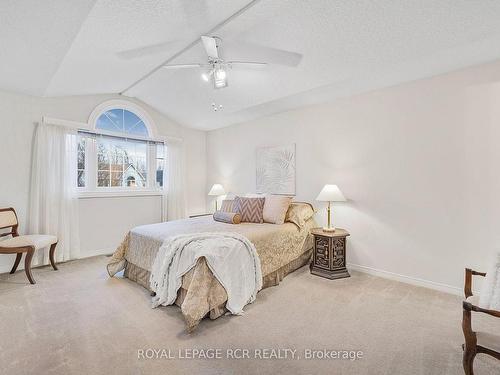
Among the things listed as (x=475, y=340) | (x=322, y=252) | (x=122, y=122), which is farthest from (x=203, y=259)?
(x=122, y=122)

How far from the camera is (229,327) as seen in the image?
6.75 feet

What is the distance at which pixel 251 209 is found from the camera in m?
3.64

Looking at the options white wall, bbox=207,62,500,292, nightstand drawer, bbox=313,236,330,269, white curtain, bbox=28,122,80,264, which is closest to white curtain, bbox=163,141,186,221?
white curtain, bbox=28,122,80,264

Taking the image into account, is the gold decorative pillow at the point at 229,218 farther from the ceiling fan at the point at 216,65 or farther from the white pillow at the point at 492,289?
the white pillow at the point at 492,289

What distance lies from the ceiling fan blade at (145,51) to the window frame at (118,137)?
1672mm

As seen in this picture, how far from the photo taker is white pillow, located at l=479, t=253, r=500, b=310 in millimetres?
1352

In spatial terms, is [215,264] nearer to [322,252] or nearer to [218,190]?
[322,252]

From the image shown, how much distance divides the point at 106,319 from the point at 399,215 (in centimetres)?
332

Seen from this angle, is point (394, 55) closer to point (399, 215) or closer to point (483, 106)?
point (483, 106)

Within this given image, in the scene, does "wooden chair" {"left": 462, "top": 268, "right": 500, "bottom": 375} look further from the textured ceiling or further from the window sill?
the window sill

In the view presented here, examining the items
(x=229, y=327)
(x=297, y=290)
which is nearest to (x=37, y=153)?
(x=229, y=327)

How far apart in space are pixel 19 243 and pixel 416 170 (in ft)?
15.7

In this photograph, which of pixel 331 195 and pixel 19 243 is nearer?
pixel 19 243

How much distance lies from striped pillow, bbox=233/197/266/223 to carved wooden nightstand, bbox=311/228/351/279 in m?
0.82
